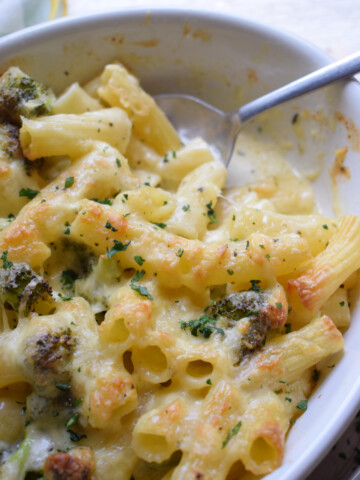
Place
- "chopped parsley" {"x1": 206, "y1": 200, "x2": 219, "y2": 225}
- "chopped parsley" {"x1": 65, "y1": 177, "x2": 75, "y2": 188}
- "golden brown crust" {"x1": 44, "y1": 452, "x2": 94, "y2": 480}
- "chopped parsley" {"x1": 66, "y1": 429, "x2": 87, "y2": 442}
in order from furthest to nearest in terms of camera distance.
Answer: "chopped parsley" {"x1": 206, "y1": 200, "x2": 219, "y2": 225}, "chopped parsley" {"x1": 65, "y1": 177, "x2": 75, "y2": 188}, "chopped parsley" {"x1": 66, "y1": 429, "x2": 87, "y2": 442}, "golden brown crust" {"x1": 44, "y1": 452, "x2": 94, "y2": 480}

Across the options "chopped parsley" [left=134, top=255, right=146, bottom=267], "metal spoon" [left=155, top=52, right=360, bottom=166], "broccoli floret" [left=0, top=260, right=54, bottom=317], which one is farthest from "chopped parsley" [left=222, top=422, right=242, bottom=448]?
"metal spoon" [left=155, top=52, right=360, bottom=166]

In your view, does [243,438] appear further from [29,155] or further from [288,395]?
[29,155]

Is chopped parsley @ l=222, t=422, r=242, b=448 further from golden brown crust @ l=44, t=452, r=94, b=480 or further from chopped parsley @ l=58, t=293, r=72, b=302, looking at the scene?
chopped parsley @ l=58, t=293, r=72, b=302

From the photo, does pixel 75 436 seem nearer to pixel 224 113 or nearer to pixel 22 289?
pixel 22 289

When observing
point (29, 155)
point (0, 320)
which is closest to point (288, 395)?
point (0, 320)

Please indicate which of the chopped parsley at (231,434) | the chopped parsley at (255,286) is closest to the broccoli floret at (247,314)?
the chopped parsley at (255,286)

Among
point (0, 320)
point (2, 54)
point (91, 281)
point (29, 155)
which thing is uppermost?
point (2, 54)

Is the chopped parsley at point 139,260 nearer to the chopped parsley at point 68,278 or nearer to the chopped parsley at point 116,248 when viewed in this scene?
the chopped parsley at point 116,248

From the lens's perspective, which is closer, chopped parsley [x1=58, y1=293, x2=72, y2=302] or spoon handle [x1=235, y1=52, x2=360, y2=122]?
chopped parsley [x1=58, y1=293, x2=72, y2=302]

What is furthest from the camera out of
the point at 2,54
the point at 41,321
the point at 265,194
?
the point at 265,194
